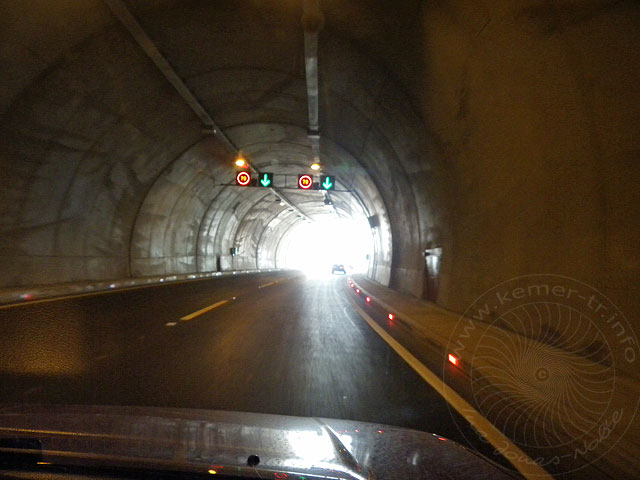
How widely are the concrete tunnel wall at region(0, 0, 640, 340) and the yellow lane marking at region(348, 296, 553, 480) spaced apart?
2.39m

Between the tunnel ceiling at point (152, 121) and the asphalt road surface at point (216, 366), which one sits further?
the tunnel ceiling at point (152, 121)

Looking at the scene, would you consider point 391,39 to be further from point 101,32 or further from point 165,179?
point 165,179

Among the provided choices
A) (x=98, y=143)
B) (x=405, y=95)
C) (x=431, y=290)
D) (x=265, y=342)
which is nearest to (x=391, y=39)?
(x=405, y=95)

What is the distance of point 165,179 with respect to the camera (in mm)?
24172

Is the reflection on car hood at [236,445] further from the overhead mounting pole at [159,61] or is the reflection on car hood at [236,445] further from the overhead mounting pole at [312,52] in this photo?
the overhead mounting pole at [159,61]

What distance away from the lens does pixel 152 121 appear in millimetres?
17562

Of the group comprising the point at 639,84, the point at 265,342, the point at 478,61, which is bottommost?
the point at 265,342

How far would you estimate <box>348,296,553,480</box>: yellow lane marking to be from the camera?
402cm

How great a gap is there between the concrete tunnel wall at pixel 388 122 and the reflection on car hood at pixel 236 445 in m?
4.31

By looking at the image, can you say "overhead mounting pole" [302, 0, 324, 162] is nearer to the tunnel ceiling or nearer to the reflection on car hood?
the tunnel ceiling

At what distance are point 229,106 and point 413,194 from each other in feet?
21.7

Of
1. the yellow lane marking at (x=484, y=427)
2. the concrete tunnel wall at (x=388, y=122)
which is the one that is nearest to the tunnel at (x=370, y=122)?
the concrete tunnel wall at (x=388, y=122)

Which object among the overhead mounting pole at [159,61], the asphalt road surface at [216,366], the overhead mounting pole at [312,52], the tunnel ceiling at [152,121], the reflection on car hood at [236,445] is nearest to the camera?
the reflection on car hood at [236,445]

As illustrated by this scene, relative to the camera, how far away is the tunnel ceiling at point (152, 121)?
11677mm
